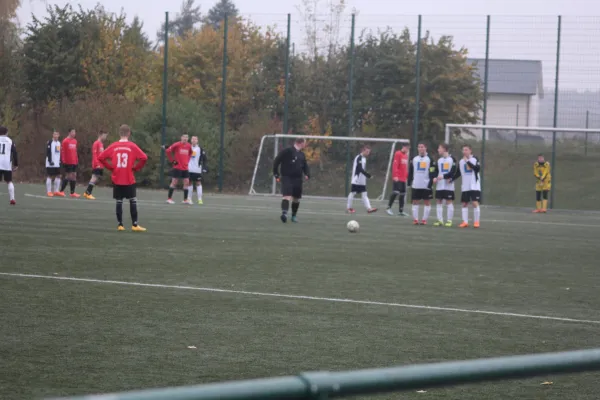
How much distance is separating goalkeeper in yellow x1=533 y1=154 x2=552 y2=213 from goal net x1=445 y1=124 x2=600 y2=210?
0.96 meters

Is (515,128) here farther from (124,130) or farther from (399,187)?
(124,130)

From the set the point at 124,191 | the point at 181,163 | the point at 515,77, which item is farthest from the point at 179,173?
the point at 515,77

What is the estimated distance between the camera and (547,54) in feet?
102

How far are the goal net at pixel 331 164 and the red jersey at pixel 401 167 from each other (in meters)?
6.63

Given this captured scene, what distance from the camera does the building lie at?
3102 centimetres

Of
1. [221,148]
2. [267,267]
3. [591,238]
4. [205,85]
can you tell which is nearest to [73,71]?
[205,85]

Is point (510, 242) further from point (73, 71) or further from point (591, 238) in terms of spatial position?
point (73, 71)

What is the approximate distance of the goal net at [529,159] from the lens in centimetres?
2986

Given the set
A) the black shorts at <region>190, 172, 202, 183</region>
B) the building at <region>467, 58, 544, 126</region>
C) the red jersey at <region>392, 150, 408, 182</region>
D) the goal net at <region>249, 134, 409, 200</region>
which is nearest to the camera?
the red jersey at <region>392, 150, 408, 182</region>

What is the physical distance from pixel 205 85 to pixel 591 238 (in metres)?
27.3

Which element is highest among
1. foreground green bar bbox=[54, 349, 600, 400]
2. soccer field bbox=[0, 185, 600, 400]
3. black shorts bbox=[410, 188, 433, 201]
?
black shorts bbox=[410, 188, 433, 201]

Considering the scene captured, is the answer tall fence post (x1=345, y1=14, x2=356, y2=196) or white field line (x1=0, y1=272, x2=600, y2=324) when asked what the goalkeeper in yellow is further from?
white field line (x1=0, y1=272, x2=600, y2=324)

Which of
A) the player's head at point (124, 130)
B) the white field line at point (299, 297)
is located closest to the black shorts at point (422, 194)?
the player's head at point (124, 130)

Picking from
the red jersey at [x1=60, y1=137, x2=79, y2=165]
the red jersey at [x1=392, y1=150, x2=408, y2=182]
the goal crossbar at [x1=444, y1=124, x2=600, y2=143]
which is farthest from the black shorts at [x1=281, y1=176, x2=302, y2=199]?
the goal crossbar at [x1=444, y1=124, x2=600, y2=143]
